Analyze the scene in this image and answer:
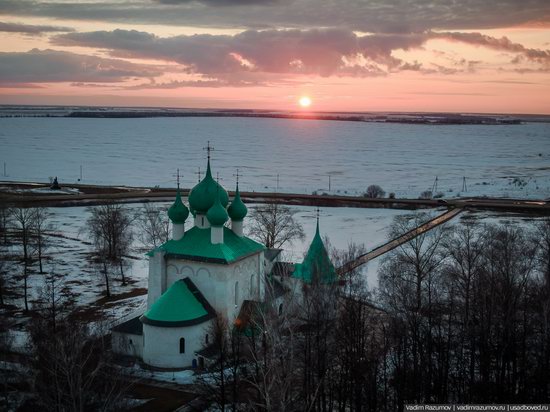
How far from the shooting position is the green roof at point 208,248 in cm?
2064

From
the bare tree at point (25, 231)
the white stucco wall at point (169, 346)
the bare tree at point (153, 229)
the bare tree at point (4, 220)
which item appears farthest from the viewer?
the bare tree at point (4, 220)

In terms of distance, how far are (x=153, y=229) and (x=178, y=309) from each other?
12830 millimetres

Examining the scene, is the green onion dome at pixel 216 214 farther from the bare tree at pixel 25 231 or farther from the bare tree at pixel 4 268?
the bare tree at pixel 25 231

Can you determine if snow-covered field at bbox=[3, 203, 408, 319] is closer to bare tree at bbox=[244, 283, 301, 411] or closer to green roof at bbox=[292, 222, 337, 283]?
green roof at bbox=[292, 222, 337, 283]

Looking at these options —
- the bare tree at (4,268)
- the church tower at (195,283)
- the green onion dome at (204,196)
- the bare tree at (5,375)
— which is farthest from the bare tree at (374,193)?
the bare tree at (5,375)

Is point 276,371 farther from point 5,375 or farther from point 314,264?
point 314,264

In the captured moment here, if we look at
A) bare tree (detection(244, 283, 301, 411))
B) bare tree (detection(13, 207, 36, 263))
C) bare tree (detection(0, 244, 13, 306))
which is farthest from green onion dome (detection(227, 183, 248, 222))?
bare tree (detection(13, 207, 36, 263))

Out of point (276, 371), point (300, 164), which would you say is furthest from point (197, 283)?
point (300, 164)

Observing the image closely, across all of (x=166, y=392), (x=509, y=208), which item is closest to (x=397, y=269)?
(x=166, y=392)

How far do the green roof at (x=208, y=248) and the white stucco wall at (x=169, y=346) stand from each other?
265cm

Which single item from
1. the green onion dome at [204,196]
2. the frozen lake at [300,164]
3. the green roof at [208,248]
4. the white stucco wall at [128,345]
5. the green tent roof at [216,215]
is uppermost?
the frozen lake at [300,164]

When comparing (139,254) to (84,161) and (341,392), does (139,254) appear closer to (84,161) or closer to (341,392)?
(341,392)

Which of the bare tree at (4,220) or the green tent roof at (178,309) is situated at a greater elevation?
the bare tree at (4,220)

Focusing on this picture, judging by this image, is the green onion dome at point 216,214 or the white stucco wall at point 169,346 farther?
the green onion dome at point 216,214
